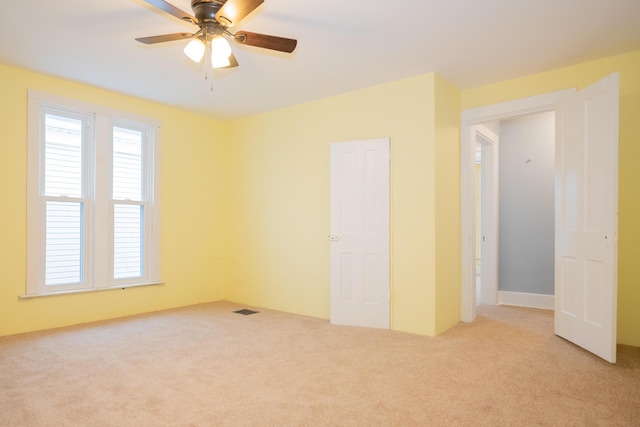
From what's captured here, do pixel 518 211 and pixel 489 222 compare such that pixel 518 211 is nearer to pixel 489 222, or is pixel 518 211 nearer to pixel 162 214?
pixel 489 222

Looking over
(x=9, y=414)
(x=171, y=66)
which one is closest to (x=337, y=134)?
(x=171, y=66)

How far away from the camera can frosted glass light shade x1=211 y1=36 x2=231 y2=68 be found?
8.48 ft

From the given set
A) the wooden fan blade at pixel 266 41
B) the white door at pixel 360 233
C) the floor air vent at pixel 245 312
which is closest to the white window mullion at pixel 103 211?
the floor air vent at pixel 245 312

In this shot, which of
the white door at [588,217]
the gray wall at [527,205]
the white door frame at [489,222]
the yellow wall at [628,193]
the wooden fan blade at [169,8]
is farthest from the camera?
the white door frame at [489,222]

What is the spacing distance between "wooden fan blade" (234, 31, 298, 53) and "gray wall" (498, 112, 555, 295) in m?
4.06

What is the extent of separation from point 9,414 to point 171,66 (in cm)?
300

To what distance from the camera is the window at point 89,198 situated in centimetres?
397

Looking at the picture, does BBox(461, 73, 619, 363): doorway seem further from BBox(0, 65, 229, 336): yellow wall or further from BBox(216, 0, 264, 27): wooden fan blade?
BBox(0, 65, 229, 336): yellow wall

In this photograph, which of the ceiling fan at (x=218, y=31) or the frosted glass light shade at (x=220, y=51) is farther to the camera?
the frosted glass light shade at (x=220, y=51)

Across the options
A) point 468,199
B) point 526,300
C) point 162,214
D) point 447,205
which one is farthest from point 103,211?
point 526,300

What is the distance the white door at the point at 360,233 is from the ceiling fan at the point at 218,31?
183 cm

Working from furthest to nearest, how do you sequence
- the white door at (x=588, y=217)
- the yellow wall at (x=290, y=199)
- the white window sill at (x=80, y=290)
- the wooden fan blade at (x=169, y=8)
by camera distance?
the white window sill at (x=80, y=290)
the yellow wall at (x=290, y=199)
the white door at (x=588, y=217)
the wooden fan blade at (x=169, y=8)

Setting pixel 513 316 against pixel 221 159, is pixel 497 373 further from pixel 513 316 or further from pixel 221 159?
pixel 221 159

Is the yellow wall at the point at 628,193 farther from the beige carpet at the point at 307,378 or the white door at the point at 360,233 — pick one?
the white door at the point at 360,233
